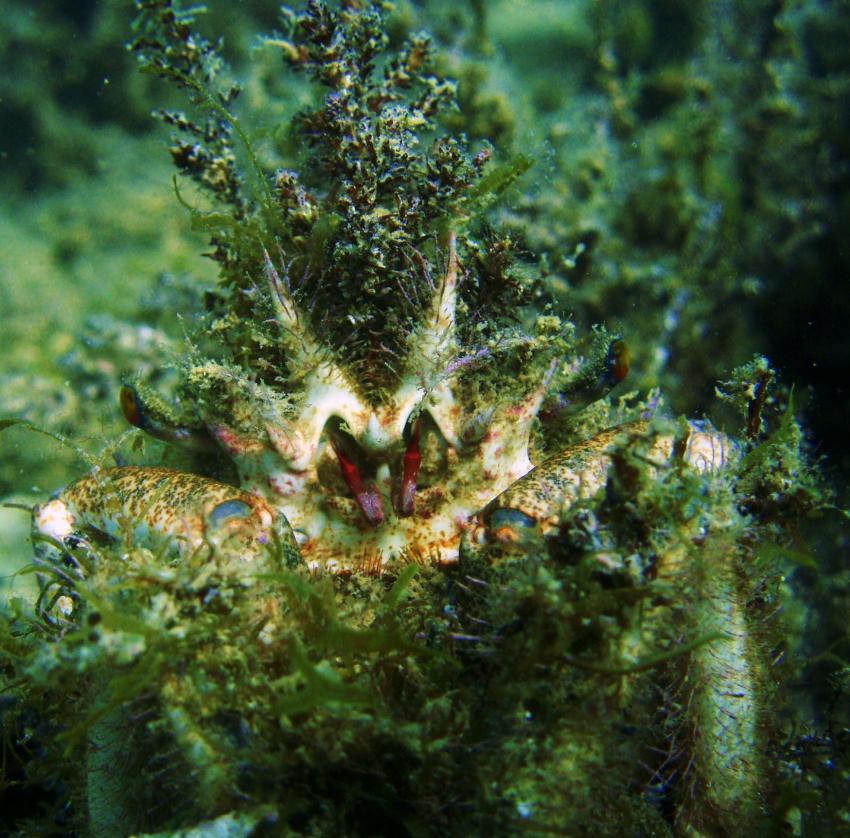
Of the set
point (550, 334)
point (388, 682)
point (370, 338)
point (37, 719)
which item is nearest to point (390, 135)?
point (370, 338)

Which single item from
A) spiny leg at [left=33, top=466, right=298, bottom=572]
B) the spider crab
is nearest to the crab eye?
the spider crab

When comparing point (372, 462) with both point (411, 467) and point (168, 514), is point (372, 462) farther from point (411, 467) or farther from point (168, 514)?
point (168, 514)

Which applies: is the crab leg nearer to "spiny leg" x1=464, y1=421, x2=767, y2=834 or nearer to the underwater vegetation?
the underwater vegetation

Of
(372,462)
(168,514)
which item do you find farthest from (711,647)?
(168,514)

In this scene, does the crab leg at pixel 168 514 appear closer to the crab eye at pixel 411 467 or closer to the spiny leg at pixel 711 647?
the crab eye at pixel 411 467

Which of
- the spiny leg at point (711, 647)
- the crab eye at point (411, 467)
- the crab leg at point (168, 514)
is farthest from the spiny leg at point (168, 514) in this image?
the spiny leg at point (711, 647)

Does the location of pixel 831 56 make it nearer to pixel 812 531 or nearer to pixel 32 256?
pixel 812 531
